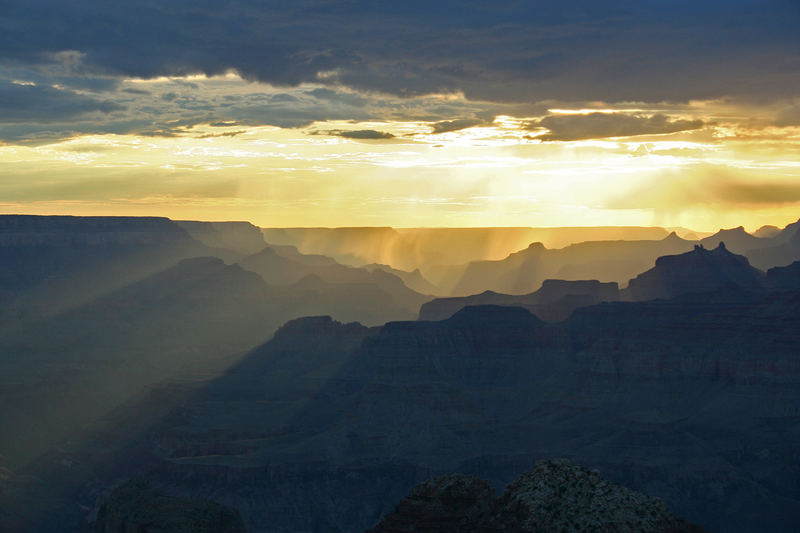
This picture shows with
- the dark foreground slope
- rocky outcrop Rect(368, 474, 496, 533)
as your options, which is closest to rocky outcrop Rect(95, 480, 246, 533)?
the dark foreground slope

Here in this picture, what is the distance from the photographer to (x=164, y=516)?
8200 cm

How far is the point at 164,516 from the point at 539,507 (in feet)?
165

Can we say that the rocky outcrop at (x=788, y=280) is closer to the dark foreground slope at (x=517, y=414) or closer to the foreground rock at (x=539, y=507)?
the dark foreground slope at (x=517, y=414)

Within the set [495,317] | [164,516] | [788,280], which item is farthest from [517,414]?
[164,516]

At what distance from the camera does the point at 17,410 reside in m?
188

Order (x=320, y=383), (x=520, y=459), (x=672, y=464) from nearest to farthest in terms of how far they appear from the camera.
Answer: (x=672, y=464), (x=520, y=459), (x=320, y=383)

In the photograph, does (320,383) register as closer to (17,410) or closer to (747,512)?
(17,410)

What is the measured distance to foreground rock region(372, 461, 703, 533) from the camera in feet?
121

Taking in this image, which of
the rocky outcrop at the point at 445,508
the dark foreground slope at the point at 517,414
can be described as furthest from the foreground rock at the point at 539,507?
the dark foreground slope at the point at 517,414

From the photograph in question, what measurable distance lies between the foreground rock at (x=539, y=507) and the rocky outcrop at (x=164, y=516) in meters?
39.8

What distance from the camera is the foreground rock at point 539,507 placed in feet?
121

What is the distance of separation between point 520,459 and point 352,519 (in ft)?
75.6

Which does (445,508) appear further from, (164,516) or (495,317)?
(495,317)

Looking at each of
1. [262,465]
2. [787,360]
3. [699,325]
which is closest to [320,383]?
[262,465]
